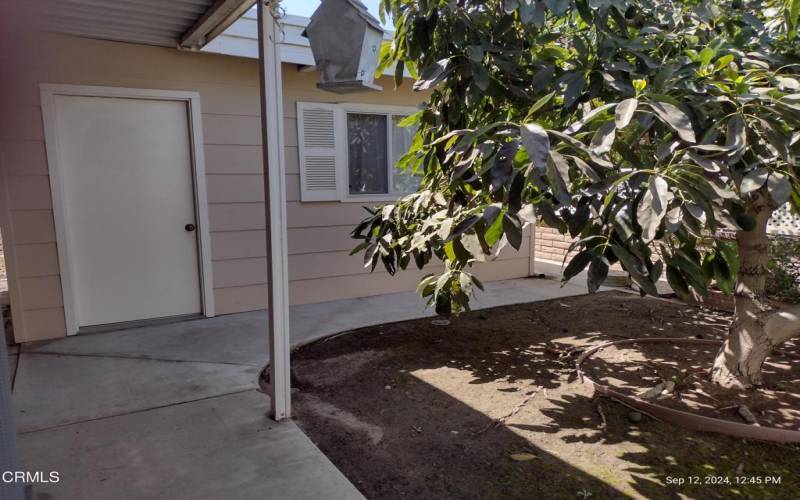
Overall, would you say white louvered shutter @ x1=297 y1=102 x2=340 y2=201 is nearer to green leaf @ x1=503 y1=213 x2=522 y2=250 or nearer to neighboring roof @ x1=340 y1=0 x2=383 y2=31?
neighboring roof @ x1=340 y1=0 x2=383 y2=31

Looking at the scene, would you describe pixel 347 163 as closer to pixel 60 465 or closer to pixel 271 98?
pixel 271 98

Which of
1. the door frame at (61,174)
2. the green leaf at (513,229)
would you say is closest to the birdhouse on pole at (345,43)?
the green leaf at (513,229)

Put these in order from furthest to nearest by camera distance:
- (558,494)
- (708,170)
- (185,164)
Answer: (185,164) < (558,494) < (708,170)

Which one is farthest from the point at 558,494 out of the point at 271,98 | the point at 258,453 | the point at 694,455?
the point at 271,98

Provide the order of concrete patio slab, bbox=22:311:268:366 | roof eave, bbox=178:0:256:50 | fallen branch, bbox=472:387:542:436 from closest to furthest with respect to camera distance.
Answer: fallen branch, bbox=472:387:542:436, roof eave, bbox=178:0:256:50, concrete patio slab, bbox=22:311:268:366

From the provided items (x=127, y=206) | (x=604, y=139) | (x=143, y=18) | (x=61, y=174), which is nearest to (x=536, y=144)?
(x=604, y=139)

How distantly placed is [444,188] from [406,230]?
1.71ft

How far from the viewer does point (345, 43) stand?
2330 mm

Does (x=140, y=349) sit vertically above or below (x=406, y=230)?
below

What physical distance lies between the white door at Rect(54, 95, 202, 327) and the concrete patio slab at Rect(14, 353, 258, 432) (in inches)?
35.1

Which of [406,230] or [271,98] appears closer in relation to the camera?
[271,98]

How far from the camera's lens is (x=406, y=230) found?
3451mm

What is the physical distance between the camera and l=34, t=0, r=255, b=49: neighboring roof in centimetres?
370

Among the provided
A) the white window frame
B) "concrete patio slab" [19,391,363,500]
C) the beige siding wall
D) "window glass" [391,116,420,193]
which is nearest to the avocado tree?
"concrete patio slab" [19,391,363,500]
